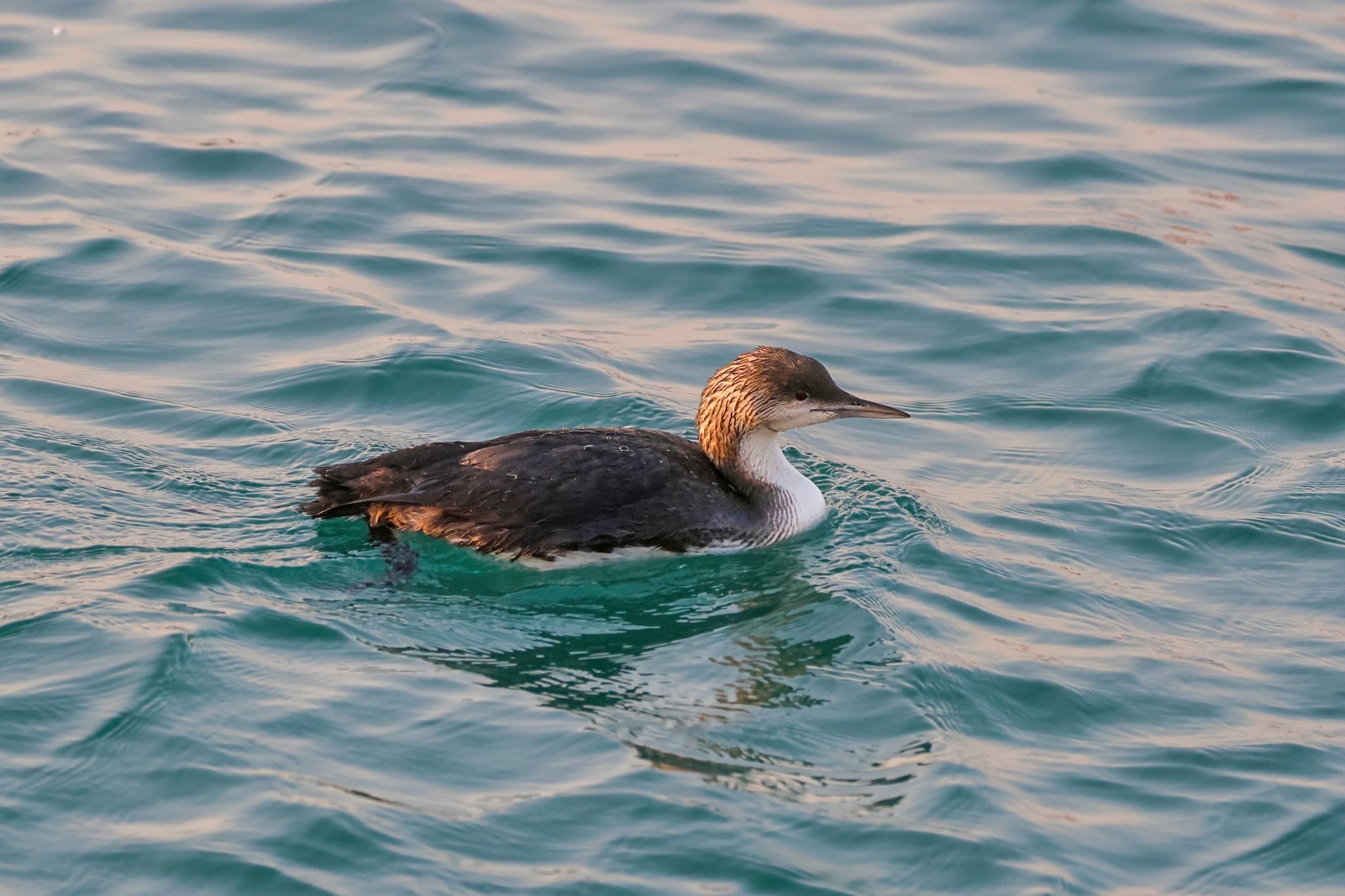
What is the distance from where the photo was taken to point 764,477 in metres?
9.15

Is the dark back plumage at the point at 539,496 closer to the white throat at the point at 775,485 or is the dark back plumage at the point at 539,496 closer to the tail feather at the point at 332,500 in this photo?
the tail feather at the point at 332,500

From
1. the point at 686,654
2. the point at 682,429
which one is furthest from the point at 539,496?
the point at 682,429

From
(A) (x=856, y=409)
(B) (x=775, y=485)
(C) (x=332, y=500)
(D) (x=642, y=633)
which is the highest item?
(A) (x=856, y=409)

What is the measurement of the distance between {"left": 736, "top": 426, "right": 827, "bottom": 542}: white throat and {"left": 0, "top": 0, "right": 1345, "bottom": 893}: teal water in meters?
0.15

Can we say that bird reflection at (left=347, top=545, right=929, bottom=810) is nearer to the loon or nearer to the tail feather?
the loon

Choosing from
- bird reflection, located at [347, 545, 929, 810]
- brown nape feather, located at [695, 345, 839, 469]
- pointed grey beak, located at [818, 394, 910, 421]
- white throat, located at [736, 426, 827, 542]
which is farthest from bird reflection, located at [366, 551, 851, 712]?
pointed grey beak, located at [818, 394, 910, 421]

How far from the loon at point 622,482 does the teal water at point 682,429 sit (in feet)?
0.59

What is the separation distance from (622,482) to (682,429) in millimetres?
1813

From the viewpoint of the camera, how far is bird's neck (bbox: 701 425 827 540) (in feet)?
29.7

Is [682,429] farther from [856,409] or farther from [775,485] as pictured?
[856,409]

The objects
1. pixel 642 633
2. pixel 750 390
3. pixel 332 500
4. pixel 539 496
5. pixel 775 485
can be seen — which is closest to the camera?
pixel 642 633

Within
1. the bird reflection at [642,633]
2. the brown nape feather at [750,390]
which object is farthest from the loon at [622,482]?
the bird reflection at [642,633]

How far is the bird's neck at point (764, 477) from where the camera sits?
9.06 metres

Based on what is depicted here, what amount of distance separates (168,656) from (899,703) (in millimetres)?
3088
